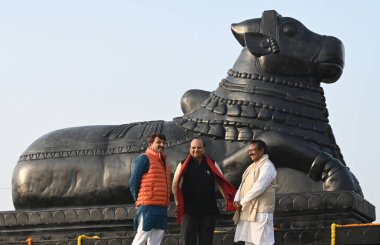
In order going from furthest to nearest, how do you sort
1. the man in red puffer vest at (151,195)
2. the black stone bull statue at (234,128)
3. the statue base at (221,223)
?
the black stone bull statue at (234,128)
the statue base at (221,223)
the man in red puffer vest at (151,195)

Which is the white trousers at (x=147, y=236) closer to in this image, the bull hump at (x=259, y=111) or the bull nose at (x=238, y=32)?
the bull hump at (x=259, y=111)

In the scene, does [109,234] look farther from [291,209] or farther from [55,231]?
[291,209]

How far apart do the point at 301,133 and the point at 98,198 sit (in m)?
3.01

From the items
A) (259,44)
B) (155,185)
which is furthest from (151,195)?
(259,44)

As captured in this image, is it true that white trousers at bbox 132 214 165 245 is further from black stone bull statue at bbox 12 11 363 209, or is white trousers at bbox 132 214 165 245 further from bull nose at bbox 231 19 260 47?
bull nose at bbox 231 19 260 47

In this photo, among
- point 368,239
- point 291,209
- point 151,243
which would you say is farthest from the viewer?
point 291,209

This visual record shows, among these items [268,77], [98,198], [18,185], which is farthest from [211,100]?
[18,185]

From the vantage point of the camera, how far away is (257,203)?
10.8 metres

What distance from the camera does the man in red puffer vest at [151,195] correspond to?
10758 millimetres

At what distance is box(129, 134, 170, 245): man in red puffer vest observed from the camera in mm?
10758

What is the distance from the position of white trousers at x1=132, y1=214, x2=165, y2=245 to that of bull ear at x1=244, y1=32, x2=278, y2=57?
4156 millimetres

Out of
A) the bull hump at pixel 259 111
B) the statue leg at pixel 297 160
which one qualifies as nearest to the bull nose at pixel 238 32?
the bull hump at pixel 259 111

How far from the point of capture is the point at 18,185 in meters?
14.6

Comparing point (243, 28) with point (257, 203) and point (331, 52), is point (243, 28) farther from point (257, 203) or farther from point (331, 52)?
point (257, 203)
